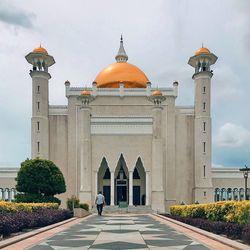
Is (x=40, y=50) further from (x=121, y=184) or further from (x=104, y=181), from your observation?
(x=121, y=184)

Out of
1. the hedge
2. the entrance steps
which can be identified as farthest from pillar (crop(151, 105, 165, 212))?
the hedge

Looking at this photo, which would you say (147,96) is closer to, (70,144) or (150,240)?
(70,144)

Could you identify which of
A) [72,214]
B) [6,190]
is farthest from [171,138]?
[72,214]

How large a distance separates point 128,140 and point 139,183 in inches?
216

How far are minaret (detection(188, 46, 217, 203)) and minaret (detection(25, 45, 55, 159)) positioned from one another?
16356 mm

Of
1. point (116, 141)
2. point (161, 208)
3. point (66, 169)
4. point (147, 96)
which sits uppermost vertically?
→ point (147, 96)

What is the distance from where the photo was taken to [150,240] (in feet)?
37.6

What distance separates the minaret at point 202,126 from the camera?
48281mm

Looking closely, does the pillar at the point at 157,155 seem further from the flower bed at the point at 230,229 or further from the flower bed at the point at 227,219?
the flower bed at the point at 230,229

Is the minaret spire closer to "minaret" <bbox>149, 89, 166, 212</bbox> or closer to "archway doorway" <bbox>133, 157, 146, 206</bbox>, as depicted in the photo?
"archway doorway" <bbox>133, 157, 146, 206</bbox>

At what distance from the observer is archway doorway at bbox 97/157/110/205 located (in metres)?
50.3

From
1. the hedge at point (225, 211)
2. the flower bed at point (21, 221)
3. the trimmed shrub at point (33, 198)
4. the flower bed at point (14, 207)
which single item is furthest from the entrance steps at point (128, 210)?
the hedge at point (225, 211)

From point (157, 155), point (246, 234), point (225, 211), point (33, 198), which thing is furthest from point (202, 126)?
point (246, 234)

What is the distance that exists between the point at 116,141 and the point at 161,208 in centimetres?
910
